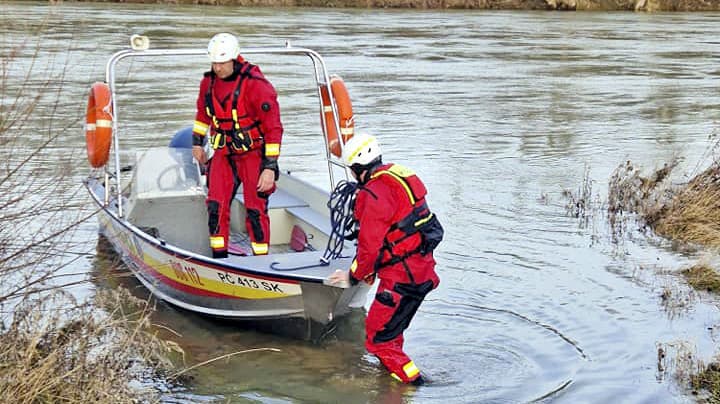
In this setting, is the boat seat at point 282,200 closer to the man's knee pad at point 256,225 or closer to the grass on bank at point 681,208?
the man's knee pad at point 256,225

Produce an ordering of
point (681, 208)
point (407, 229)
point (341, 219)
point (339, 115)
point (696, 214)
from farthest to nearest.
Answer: point (681, 208)
point (696, 214)
point (339, 115)
point (341, 219)
point (407, 229)

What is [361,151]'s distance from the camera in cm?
583

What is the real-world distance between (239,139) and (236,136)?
0.03 metres

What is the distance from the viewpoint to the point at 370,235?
5672mm

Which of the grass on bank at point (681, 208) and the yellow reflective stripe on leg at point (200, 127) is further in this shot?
the grass on bank at point (681, 208)

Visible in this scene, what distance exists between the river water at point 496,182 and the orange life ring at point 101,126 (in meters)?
0.55

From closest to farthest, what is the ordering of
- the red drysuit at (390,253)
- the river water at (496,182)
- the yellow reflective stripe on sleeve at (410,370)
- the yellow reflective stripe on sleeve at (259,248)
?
the red drysuit at (390,253) → the yellow reflective stripe on sleeve at (410,370) → the river water at (496,182) → the yellow reflective stripe on sleeve at (259,248)

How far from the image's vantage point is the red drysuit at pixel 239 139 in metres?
6.97

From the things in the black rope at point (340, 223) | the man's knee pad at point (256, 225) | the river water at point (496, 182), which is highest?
the black rope at point (340, 223)

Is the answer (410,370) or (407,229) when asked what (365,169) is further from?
(410,370)

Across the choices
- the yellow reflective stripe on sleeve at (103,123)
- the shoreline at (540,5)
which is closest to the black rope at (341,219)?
the yellow reflective stripe on sleeve at (103,123)

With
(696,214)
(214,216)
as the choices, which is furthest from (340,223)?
(696,214)

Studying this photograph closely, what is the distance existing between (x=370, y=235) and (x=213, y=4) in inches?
1344

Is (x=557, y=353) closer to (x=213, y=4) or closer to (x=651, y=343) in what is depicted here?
(x=651, y=343)
